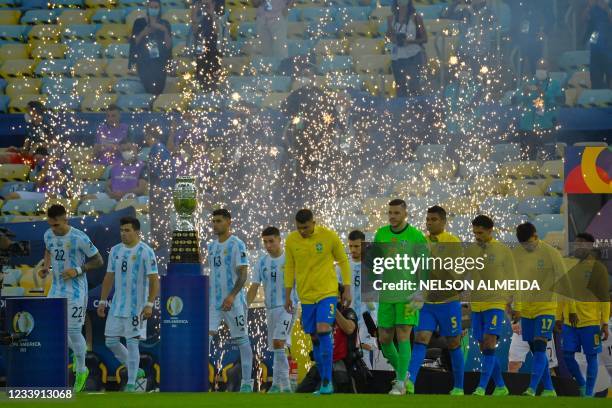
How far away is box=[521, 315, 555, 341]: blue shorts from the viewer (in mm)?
14125

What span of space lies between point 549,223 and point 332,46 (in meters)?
4.89

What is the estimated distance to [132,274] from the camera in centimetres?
1531

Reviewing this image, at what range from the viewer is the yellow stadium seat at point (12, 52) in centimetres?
2334

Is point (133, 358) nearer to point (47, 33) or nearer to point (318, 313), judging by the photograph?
point (318, 313)

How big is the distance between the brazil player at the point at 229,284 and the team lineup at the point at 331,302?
1 cm

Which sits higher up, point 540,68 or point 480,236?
point 540,68

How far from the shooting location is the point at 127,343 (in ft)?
49.7

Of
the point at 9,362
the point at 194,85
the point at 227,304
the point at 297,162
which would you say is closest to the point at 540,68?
the point at 297,162

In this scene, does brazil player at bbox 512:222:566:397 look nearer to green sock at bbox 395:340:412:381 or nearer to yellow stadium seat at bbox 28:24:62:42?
green sock at bbox 395:340:412:381

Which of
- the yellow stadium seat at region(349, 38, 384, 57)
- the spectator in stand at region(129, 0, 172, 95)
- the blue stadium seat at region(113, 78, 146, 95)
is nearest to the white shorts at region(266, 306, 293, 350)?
the yellow stadium seat at region(349, 38, 384, 57)

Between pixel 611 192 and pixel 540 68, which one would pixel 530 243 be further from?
pixel 540 68

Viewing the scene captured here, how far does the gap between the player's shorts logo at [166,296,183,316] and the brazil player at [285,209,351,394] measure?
974mm

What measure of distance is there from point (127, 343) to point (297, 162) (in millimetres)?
5680

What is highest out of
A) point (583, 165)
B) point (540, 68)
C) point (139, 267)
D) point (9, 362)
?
point (540, 68)
